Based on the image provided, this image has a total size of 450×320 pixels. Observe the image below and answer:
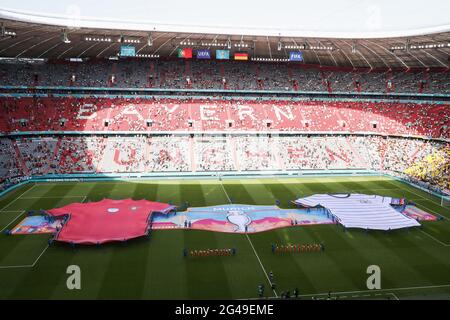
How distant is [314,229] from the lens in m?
30.4

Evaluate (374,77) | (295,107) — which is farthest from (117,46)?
(374,77)

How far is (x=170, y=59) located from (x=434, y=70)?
43.9 m

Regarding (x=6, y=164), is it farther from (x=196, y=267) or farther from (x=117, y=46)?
(x=196, y=267)

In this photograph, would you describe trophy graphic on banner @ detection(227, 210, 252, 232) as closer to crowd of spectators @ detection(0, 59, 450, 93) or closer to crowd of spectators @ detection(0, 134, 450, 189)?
crowd of spectators @ detection(0, 134, 450, 189)

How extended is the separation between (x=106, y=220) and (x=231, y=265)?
11554mm

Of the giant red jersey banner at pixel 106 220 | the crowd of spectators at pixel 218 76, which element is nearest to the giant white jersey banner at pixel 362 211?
the giant red jersey banner at pixel 106 220

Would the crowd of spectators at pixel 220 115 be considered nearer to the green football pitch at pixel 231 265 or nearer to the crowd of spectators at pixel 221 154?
the crowd of spectators at pixel 221 154

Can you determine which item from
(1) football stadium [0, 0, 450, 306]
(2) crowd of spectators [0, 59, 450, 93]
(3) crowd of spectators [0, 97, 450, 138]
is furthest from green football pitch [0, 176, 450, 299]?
(2) crowd of spectators [0, 59, 450, 93]

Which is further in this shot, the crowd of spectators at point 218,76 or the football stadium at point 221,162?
the crowd of spectators at point 218,76

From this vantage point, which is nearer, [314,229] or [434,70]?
[314,229]

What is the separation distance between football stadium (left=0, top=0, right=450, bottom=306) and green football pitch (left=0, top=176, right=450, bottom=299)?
5.5 inches

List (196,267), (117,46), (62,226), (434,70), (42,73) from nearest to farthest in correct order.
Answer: (196,267)
(62,226)
(117,46)
(42,73)
(434,70)

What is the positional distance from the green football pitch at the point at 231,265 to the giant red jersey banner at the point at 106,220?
32.6 inches

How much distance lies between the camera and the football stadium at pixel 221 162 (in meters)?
23.2
